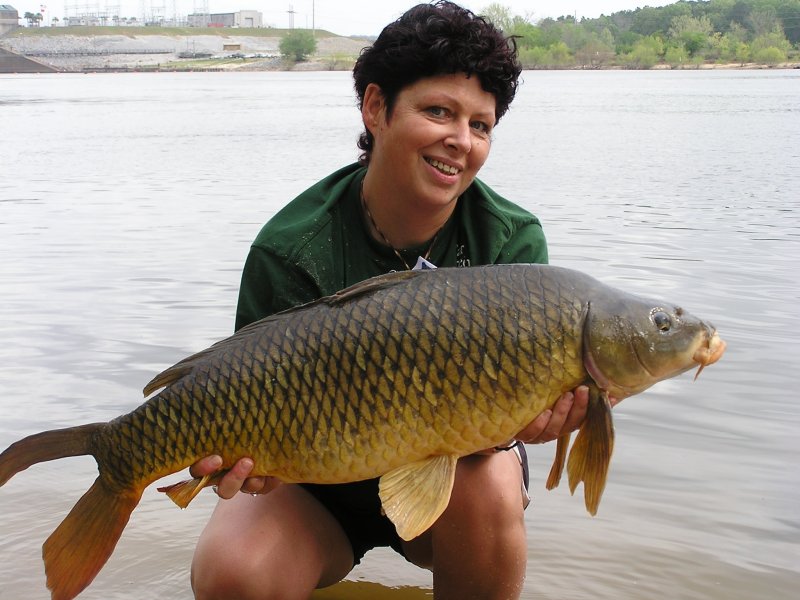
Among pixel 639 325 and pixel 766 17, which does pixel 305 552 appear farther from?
pixel 766 17

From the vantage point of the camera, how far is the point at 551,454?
13.7 feet

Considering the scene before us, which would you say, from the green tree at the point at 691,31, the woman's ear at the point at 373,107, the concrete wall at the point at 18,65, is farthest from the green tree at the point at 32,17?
the woman's ear at the point at 373,107

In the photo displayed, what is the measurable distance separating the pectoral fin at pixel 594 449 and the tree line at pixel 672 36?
71.3 meters

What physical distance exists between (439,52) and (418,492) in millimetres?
1090

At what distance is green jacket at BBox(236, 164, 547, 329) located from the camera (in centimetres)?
266

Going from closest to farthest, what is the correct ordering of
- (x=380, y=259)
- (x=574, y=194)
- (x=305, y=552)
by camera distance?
(x=305, y=552), (x=380, y=259), (x=574, y=194)

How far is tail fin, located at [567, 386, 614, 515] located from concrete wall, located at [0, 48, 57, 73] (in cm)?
9957

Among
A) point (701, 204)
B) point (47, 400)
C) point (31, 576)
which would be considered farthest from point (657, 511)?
point (701, 204)

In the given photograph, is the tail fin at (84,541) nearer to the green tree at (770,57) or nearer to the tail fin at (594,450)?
the tail fin at (594,450)

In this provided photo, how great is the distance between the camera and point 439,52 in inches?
102

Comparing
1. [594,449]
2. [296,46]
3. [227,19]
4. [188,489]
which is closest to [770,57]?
[296,46]

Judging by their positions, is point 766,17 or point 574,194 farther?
point 766,17

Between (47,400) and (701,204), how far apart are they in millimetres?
7727

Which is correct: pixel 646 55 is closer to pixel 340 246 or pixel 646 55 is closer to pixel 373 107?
pixel 373 107
